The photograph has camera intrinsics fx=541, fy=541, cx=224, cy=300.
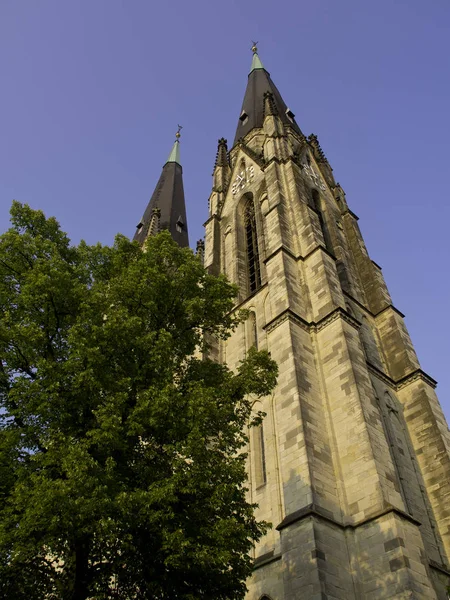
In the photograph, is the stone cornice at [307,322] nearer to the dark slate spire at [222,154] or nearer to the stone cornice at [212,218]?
the stone cornice at [212,218]

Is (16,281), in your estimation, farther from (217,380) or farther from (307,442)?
(307,442)

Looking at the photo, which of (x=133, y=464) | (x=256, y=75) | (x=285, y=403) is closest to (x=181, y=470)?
(x=133, y=464)

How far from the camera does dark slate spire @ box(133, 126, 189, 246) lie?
39.6 meters

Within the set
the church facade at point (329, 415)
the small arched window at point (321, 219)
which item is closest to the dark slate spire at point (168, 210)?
the church facade at point (329, 415)

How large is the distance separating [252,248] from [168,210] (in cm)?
1793

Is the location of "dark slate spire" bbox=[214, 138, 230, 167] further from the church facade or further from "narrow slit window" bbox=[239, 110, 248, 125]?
the church facade

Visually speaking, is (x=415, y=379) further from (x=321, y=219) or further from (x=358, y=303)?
(x=321, y=219)

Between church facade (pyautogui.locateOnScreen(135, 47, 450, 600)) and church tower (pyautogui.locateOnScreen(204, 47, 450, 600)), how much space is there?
0.13 feet

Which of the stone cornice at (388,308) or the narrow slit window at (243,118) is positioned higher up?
the narrow slit window at (243,118)

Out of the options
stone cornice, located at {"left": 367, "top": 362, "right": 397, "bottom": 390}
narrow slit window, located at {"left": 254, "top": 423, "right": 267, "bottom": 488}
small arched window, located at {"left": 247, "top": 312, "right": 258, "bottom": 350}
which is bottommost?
narrow slit window, located at {"left": 254, "top": 423, "right": 267, "bottom": 488}

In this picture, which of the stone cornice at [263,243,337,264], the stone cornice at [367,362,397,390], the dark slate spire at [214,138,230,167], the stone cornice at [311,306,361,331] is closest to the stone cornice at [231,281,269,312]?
the stone cornice at [263,243,337,264]

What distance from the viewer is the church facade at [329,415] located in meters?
10.8

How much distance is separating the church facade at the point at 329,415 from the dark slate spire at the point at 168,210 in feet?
40.9

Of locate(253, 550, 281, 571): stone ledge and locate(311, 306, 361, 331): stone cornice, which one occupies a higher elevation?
locate(311, 306, 361, 331): stone cornice
